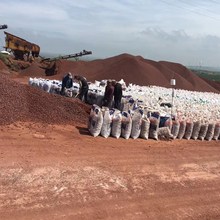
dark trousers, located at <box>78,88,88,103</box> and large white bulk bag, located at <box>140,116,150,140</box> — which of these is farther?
dark trousers, located at <box>78,88,88,103</box>

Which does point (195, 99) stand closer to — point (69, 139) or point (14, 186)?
point (69, 139)

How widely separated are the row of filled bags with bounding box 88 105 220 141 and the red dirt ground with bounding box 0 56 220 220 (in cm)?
29

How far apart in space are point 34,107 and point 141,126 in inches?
124

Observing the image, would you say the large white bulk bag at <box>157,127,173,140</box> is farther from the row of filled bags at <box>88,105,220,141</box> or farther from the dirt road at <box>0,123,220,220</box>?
the dirt road at <box>0,123,220,220</box>

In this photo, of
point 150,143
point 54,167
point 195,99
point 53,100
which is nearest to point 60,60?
point 195,99

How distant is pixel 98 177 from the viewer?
24.1 feet

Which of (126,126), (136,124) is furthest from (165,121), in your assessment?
(126,126)

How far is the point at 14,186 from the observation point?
641 centimetres

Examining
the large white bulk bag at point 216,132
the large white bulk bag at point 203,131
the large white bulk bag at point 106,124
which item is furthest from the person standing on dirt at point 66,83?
the large white bulk bag at point 216,132

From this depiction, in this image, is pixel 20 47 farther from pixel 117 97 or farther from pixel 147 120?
pixel 147 120

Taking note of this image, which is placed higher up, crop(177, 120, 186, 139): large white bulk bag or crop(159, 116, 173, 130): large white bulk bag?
crop(159, 116, 173, 130): large white bulk bag

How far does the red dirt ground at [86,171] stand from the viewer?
6098 mm

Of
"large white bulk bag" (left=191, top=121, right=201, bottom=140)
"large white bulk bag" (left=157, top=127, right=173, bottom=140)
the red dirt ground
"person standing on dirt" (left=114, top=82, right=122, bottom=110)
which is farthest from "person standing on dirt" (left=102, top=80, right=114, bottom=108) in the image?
"large white bulk bag" (left=191, top=121, right=201, bottom=140)

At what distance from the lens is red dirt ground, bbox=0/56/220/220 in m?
6.10
